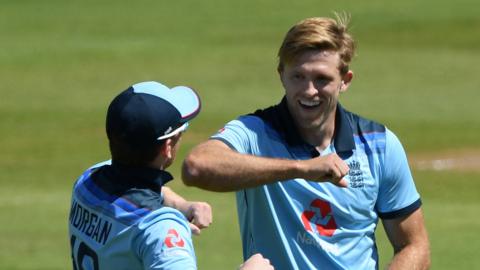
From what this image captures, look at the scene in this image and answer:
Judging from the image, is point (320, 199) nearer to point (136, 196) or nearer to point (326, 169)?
point (326, 169)

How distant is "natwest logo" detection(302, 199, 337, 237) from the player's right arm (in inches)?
12.3

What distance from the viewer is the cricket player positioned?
577cm

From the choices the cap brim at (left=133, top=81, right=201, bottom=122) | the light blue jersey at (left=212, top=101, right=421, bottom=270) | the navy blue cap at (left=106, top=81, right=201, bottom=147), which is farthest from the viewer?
the light blue jersey at (left=212, top=101, right=421, bottom=270)

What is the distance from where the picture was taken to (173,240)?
461 cm

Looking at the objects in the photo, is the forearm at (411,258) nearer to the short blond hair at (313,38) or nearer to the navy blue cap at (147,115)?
the short blond hair at (313,38)

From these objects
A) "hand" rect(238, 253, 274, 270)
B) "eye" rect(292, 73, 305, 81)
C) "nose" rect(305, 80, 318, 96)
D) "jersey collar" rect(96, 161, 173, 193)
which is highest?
"eye" rect(292, 73, 305, 81)

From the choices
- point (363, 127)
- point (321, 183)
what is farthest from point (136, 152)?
point (363, 127)

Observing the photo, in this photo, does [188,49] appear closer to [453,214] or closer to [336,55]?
[453,214]

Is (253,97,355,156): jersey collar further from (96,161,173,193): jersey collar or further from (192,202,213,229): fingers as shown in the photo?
(96,161,173,193): jersey collar

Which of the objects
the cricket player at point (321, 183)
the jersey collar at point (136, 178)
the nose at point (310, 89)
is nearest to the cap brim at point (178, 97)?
the jersey collar at point (136, 178)

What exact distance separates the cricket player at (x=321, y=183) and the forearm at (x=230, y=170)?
0.12 metres

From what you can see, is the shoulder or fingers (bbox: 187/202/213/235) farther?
the shoulder

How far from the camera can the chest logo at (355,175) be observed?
5.81 meters

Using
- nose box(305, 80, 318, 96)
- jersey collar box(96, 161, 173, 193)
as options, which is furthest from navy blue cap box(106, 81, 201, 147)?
nose box(305, 80, 318, 96)
